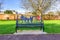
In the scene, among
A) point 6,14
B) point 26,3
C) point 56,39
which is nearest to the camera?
point 56,39

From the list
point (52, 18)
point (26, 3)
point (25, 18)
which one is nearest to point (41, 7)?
point (26, 3)

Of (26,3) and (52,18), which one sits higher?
(26,3)

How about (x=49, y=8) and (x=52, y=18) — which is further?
(x=52, y=18)

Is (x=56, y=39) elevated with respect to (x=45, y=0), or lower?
lower

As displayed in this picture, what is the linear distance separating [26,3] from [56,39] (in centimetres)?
2085

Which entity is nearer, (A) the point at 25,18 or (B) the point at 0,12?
(A) the point at 25,18

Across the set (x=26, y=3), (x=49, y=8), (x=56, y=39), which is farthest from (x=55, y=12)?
(x=56, y=39)

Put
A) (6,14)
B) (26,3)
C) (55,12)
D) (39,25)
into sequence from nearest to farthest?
(39,25) < (26,3) < (55,12) < (6,14)

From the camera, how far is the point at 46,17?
3111cm

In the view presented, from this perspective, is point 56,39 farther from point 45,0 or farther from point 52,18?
point 52,18

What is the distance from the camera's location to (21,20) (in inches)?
435

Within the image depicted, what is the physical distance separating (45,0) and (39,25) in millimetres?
17917

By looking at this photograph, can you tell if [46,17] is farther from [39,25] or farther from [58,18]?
[39,25]

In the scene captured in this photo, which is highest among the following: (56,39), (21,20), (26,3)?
(26,3)
